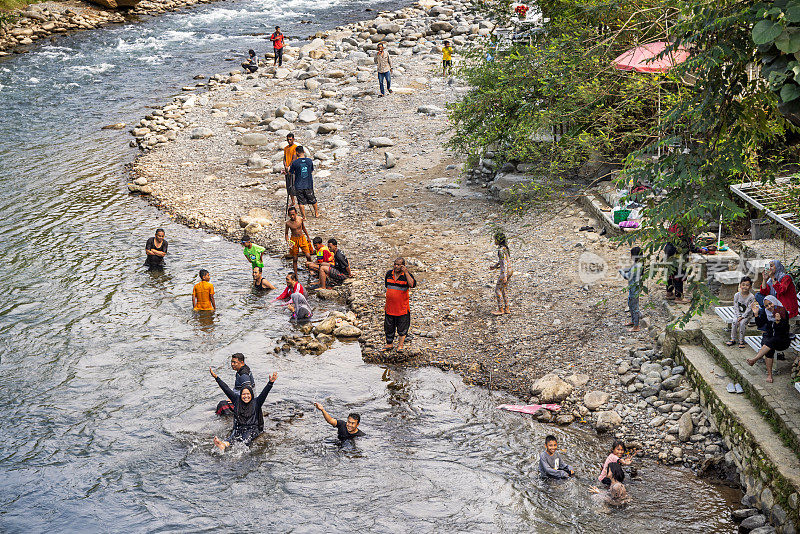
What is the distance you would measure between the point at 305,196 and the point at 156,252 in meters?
3.48

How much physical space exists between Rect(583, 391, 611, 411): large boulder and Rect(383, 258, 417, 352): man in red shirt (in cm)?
306

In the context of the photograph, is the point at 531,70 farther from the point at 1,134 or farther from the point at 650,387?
the point at 1,134

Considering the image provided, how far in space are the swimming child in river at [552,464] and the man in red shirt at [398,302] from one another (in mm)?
3399

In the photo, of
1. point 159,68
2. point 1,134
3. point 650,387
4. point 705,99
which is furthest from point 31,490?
point 159,68

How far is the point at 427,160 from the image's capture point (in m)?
19.8

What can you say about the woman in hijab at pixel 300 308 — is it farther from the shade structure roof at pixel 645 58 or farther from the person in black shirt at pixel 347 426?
the shade structure roof at pixel 645 58

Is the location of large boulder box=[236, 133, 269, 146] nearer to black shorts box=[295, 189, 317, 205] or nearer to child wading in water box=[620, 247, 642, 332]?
black shorts box=[295, 189, 317, 205]

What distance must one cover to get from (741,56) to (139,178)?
1674 centimetres

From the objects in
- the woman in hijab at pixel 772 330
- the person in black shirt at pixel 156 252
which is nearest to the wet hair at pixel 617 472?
the woman in hijab at pixel 772 330

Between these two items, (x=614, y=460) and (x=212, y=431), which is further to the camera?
(x=212, y=431)

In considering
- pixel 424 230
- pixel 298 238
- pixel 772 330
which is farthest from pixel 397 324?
pixel 772 330

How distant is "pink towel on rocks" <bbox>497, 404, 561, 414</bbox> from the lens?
1060 centimetres

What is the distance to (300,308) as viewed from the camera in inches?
531

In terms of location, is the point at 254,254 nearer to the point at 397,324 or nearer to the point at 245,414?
the point at 397,324
